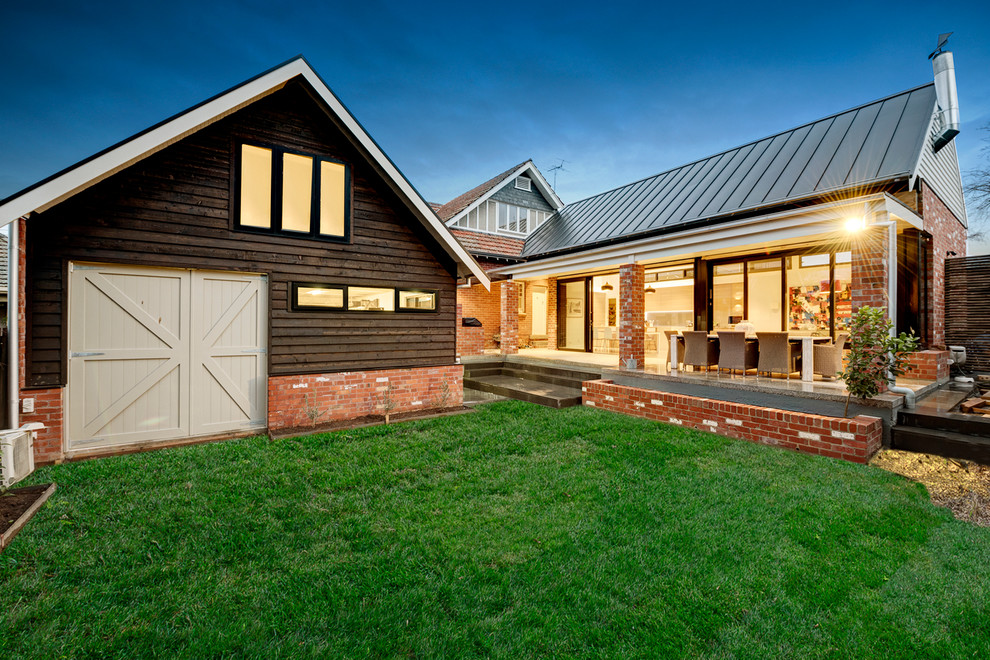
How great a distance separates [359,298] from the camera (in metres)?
7.53

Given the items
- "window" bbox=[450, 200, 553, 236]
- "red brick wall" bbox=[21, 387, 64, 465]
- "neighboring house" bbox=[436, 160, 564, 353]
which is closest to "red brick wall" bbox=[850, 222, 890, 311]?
"neighboring house" bbox=[436, 160, 564, 353]

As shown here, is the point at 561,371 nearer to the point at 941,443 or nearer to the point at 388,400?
the point at 388,400

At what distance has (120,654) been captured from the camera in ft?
7.20

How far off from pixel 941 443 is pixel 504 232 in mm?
12935

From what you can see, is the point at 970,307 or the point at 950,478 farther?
the point at 970,307

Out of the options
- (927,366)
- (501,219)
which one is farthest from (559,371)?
(501,219)

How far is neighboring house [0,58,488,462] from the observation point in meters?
5.41

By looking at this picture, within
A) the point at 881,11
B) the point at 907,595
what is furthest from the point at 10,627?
the point at 881,11

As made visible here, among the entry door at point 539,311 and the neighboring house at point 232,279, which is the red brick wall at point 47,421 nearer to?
the neighboring house at point 232,279

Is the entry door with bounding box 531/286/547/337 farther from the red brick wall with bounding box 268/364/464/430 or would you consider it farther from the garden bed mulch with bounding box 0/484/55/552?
the garden bed mulch with bounding box 0/484/55/552

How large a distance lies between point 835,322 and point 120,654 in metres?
11.8

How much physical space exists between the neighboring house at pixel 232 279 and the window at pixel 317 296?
0.08 ft

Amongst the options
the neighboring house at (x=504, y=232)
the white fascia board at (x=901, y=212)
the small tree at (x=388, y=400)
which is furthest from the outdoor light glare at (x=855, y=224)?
the neighboring house at (x=504, y=232)

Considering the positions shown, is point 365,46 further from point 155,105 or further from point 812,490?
point 812,490
